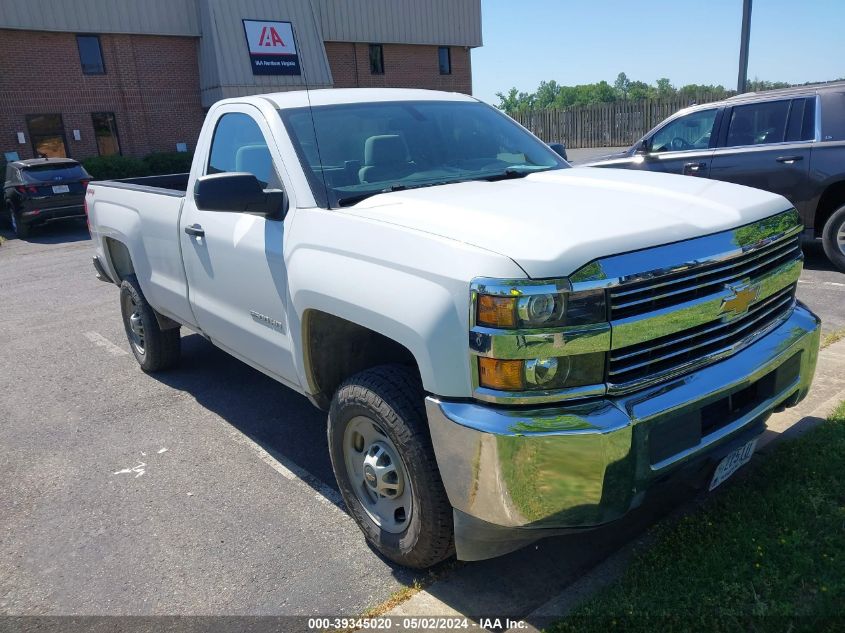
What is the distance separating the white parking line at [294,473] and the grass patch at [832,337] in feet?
12.4

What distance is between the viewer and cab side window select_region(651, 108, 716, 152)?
8438mm

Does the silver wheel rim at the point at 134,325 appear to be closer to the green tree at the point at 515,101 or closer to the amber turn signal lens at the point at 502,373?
the amber turn signal lens at the point at 502,373

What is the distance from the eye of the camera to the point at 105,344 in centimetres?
694

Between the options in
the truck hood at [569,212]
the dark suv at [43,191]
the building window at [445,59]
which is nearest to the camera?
the truck hood at [569,212]

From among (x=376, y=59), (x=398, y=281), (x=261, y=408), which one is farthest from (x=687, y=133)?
(x=376, y=59)

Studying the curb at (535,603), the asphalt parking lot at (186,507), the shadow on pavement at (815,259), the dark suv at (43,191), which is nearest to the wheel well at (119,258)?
the asphalt parking lot at (186,507)

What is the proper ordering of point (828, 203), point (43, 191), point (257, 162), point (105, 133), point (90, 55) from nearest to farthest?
point (257, 162)
point (828, 203)
point (43, 191)
point (90, 55)
point (105, 133)

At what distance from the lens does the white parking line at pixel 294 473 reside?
376 centimetres

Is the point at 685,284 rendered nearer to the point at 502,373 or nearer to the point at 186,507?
the point at 502,373

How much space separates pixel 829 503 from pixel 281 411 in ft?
11.0

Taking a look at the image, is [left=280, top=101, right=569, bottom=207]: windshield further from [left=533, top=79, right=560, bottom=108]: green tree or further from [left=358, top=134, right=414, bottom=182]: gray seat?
[left=533, top=79, right=560, bottom=108]: green tree

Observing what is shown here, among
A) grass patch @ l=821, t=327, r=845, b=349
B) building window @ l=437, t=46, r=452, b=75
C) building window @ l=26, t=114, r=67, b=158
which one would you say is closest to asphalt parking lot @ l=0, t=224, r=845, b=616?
grass patch @ l=821, t=327, r=845, b=349

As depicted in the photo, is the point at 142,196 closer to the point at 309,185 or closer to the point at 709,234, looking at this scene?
the point at 309,185

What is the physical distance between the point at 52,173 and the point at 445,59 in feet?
81.4
